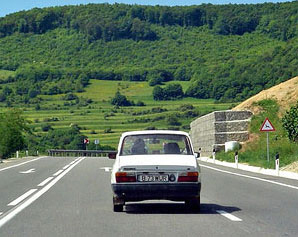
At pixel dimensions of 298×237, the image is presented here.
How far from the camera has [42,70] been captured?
6698 inches

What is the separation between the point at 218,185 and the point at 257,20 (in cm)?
16484

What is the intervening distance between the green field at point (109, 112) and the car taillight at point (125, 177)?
9942 cm

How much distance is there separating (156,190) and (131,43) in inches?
7107

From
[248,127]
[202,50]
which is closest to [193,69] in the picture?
[202,50]

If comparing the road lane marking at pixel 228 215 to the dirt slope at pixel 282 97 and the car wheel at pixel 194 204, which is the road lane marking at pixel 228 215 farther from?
the dirt slope at pixel 282 97

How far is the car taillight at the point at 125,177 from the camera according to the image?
1191 cm

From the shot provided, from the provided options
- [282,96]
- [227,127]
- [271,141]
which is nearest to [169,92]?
[282,96]

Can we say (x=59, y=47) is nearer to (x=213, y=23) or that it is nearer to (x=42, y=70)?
(x=42, y=70)

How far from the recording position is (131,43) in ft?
626

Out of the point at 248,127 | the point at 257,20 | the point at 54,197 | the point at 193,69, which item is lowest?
the point at 54,197

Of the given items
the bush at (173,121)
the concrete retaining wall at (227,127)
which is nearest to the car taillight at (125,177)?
the concrete retaining wall at (227,127)

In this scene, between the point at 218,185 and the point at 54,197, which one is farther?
the point at 218,185

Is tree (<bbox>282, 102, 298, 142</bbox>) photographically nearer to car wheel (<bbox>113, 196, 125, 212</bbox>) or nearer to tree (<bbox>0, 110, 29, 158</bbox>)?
car wheel (<bbox>113, 196, 125, 212</bbox>)

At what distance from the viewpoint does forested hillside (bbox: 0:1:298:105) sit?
528 ft
